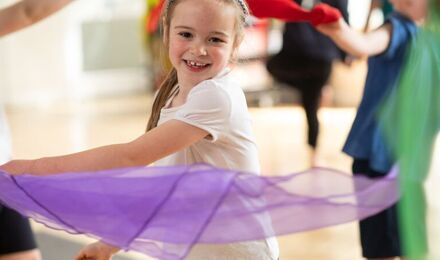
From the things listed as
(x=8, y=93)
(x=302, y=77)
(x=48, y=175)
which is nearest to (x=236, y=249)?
(x=48, y=175)

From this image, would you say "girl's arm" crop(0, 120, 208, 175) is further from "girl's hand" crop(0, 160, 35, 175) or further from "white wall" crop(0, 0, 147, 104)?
"white wall" crop(0, 0, 147, 104)

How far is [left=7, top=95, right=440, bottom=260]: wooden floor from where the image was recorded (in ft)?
9.61

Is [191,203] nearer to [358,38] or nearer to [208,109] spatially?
[208,109]

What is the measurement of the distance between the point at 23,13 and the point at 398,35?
949 mm

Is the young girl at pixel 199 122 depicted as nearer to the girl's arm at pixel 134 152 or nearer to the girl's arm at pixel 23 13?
the girl's arm at pixel 134 152

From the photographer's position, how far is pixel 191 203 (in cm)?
117

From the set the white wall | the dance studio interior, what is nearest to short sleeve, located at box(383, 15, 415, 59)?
the dance studio interior

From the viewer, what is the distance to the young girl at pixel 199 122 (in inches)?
48.9

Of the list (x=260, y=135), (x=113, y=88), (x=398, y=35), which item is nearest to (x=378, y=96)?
(x=398, y=35)

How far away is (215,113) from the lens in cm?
126

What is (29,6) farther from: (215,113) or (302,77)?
(302,77)

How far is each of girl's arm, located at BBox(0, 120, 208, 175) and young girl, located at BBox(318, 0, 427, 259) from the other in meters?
0.74

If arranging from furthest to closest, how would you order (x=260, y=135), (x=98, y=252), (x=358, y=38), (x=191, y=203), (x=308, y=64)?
(x=260, y=135)
(x=308, y=64)
(x=358, y=38)
(x=98, y=252)
(x=191, y=203)

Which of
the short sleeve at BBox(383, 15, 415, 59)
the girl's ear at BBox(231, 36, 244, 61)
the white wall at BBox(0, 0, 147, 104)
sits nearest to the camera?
the girl's ear at BBox(231, 36, 244, 61)
